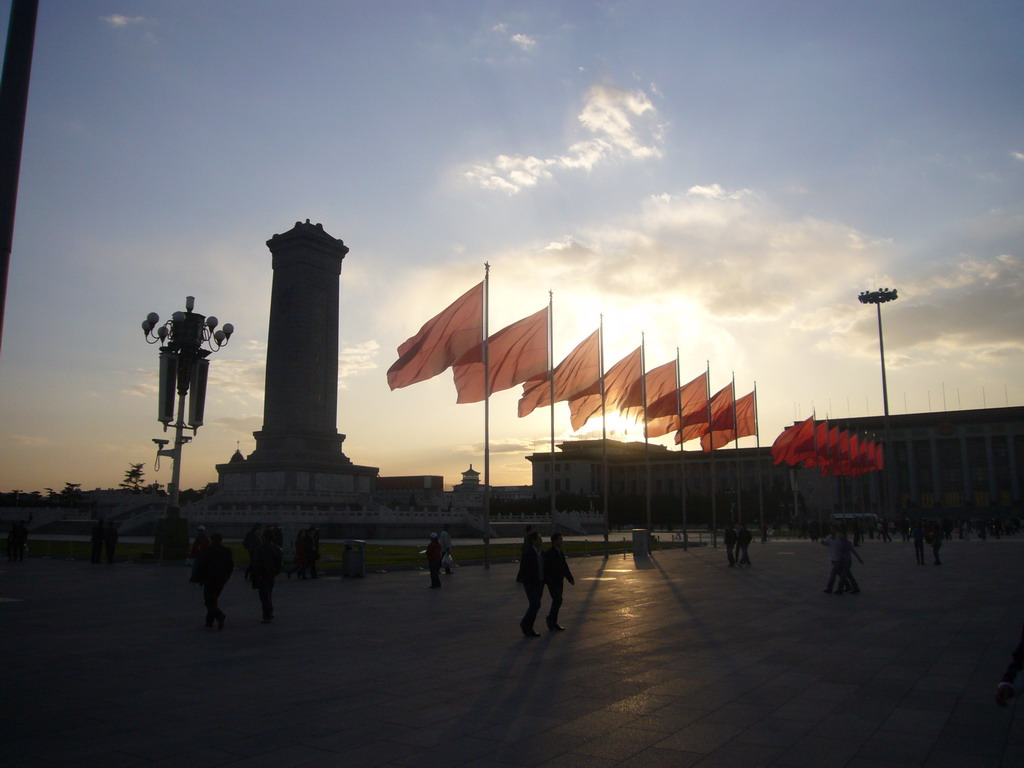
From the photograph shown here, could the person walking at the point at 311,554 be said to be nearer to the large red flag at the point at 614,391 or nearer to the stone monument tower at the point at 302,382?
the large red flag at the point at 614,391

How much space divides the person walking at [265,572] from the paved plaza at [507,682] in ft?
1.24

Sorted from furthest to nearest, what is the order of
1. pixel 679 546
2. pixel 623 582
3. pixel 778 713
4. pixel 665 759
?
pixel 679 546
pixel 623 582
pixel 778 713
pixel 665 759

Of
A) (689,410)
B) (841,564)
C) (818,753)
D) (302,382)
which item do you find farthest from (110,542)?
(302,382)

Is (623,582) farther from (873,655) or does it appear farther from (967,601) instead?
(873,655)

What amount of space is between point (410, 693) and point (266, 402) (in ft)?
226

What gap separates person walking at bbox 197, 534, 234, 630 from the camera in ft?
47.4

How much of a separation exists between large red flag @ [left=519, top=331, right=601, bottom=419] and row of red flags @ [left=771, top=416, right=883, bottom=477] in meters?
23.7

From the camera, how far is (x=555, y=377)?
32.7 metres

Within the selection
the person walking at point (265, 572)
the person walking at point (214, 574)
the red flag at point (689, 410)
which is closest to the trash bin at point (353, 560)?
the person walking at point (265, 572)

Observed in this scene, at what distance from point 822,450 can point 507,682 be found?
5357 cm

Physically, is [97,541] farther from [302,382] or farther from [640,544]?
[302,382]

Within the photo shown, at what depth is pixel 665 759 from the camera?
685cm

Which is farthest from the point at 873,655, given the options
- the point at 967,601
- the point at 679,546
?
the point at 679,546

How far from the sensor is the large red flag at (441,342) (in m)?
27.0
